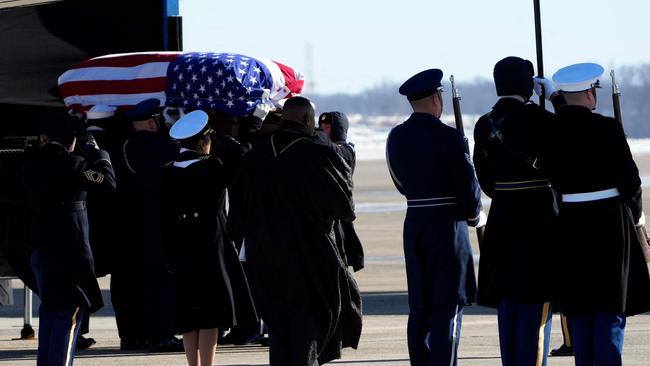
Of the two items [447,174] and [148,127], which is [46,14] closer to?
[148,127]

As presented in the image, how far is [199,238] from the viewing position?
25.7 feet

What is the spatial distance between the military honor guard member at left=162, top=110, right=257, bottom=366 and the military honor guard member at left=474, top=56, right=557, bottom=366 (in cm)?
139

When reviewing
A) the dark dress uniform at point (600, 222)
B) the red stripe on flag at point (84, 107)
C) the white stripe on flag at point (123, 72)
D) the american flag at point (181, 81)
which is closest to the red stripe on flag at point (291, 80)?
the american flag at point (181, 81)

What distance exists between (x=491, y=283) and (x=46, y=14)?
204 inches

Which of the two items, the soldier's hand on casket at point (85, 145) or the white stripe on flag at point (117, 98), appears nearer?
the soldier's hand on casket at point (85, 145)

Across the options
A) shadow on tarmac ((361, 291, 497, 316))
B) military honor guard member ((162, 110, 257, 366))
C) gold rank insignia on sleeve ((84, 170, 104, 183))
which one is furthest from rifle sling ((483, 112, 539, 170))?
shadow on tarmac ((361, 291, 497, 316))

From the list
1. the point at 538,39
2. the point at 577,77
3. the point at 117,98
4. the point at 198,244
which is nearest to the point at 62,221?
the point at 198,244

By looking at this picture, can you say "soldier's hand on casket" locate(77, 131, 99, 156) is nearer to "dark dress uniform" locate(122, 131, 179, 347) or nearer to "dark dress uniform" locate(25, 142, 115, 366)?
"dark dress uniform" locate(25, 142, 115, 366)

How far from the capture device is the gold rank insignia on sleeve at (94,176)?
801 centimetres

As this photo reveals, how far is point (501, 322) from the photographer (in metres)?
7.52

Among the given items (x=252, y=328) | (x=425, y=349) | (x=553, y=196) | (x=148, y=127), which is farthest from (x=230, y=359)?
(x=553, y=196)

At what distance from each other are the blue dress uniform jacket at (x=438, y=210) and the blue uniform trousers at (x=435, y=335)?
51mm

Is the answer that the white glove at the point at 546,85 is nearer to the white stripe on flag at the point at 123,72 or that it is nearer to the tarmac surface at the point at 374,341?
the tarmac surface at the point at 374,341

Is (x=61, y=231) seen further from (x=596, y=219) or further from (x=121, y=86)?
(x=596, y=219)
